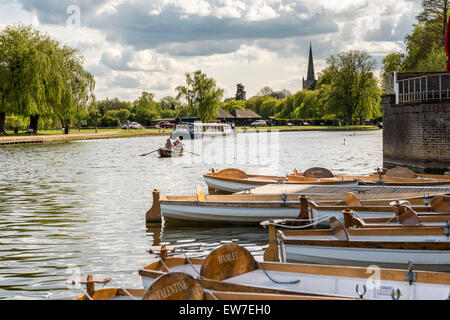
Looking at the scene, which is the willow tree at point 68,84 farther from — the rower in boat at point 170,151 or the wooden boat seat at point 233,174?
the wooden boat seat at point 233,174

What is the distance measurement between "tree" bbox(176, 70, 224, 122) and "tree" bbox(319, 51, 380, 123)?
23.2 m

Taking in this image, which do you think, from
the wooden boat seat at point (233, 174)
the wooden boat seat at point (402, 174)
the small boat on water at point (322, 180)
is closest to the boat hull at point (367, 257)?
the small boat on water at point (322, 180)

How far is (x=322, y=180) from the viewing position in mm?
18672

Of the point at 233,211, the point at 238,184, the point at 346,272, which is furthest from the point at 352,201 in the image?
the point at 238,184

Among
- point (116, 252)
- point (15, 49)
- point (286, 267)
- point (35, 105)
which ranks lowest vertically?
point (116, 252)

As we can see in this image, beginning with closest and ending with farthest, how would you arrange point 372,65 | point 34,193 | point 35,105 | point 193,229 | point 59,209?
point 193,229 → point 59,209 → point 34,193 → point 35,105 → point 372,65

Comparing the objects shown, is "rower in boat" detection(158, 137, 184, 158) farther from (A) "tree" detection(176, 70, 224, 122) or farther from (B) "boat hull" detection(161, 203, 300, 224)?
(A) "tree" detection(176, 70, 224, 122)

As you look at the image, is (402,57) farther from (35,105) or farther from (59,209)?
(59,209)

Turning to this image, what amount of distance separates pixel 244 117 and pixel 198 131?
78.3 meters

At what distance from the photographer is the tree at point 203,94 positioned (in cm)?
10700

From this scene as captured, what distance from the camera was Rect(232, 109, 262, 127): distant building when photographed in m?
152

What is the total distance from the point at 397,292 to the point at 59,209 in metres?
14.0

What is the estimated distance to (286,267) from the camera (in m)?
7.64
